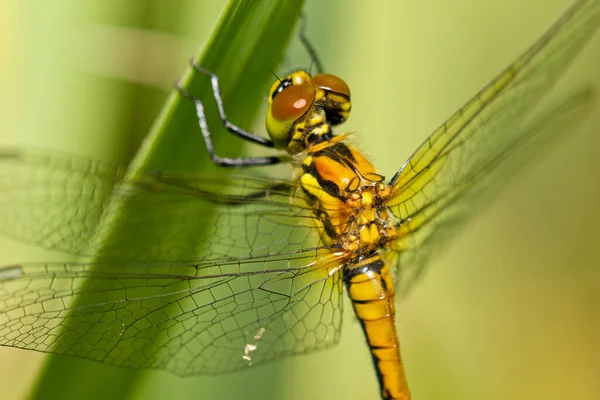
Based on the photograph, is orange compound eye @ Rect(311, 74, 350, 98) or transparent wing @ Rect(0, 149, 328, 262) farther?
orange compound eye @ Rect(311, 74, 350, 98)

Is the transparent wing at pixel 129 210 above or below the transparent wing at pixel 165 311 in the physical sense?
above

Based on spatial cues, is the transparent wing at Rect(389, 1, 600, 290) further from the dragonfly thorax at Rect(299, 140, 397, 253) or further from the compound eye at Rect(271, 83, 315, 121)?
the compound eye at Rect(271, 83, 315, 121)

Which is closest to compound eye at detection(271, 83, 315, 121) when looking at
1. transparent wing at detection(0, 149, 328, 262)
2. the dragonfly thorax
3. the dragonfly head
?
the dragonfly head

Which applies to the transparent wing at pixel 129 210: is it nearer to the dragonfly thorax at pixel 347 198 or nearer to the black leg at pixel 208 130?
the black leg at pixel 208 130

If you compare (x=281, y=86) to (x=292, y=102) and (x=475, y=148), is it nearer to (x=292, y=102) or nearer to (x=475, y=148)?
(x=292, y=102)

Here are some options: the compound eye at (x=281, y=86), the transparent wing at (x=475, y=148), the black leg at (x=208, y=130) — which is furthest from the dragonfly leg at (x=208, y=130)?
the transparent wing at (x=475, y=148)

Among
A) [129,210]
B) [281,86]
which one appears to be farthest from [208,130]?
[281,86]

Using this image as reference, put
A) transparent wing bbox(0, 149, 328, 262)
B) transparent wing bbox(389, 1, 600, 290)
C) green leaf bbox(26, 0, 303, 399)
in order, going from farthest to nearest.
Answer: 1. transparent wing bbox(389, 1, 600, 290)
2. transparent wing bbox(0, 149, 328, 262)
3. green leaf bbox(26, 0, 303, 399)
